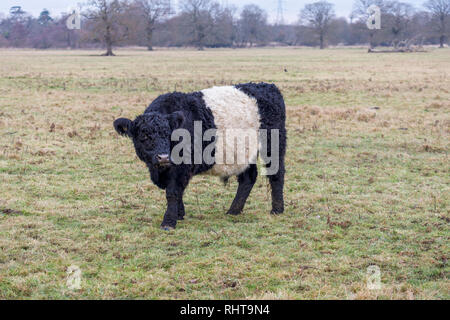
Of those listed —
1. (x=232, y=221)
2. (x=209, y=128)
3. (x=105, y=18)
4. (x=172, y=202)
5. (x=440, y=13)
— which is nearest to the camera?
(x=172, y=202)

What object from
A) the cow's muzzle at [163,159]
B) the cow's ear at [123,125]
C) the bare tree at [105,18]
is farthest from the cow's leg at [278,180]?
the bare tree at [105,18]

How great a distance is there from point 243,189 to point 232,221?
0.59 meters

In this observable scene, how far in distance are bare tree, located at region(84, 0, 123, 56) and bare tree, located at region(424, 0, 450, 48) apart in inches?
2216

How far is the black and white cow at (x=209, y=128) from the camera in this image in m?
6.55

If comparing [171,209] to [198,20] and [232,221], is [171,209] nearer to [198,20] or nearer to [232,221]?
[232,221]

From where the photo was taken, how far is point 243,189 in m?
7.67

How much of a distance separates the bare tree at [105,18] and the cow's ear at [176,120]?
6064 cm

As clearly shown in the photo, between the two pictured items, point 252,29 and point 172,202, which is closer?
point 172,202

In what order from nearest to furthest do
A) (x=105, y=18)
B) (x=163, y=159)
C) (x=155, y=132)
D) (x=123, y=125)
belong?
(x=163, y=159), (x=155, y=132), (x=123, y=125), (x=105, y=18)

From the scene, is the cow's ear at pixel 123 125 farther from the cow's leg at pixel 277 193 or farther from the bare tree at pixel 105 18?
the bare tree at pixel 105 18

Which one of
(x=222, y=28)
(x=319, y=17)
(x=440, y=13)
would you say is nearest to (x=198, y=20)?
(x=222, y=28)

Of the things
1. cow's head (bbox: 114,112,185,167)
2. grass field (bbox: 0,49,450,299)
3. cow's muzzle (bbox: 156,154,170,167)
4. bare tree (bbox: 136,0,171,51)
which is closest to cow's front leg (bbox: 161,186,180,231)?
grass field (bbox: 0,49,450,299)

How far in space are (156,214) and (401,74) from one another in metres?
27.0

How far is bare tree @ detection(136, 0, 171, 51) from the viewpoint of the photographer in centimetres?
8400
